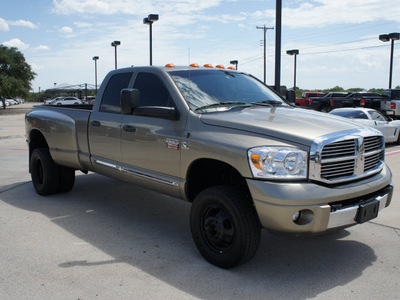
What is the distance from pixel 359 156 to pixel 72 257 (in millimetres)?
2888

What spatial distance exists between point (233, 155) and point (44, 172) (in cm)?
383

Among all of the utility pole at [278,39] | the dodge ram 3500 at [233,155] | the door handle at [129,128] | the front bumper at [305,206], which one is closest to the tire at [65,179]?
the dodge ram 3500 at [233,155]

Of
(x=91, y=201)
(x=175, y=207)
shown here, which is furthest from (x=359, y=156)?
(x=91, y=201)

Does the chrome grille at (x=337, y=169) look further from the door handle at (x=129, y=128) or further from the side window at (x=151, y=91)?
the door handle at (x=129, y=128)

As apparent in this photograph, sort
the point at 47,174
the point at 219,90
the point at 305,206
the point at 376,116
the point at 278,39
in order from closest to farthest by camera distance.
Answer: the point at 305,206, the point at 219,90, the point at 47,174, the point at 278,39, the point at 376,116

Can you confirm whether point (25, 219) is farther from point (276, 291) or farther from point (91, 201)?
point (276, 291)

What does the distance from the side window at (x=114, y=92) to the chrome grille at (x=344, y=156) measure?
8.90 ft

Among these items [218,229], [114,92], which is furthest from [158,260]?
[114,92]

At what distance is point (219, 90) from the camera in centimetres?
459

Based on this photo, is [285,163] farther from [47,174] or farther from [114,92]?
[47,174]

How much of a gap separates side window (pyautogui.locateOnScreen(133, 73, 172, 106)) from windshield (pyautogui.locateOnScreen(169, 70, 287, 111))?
0.59 feet

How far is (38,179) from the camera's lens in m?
6.64

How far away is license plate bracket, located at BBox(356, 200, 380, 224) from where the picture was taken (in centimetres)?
352

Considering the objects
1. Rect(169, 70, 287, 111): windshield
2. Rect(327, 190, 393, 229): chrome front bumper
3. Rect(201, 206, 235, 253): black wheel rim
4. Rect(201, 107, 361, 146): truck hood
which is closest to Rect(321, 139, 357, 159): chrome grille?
Rect(201, 107, 361, 146): truck hood
